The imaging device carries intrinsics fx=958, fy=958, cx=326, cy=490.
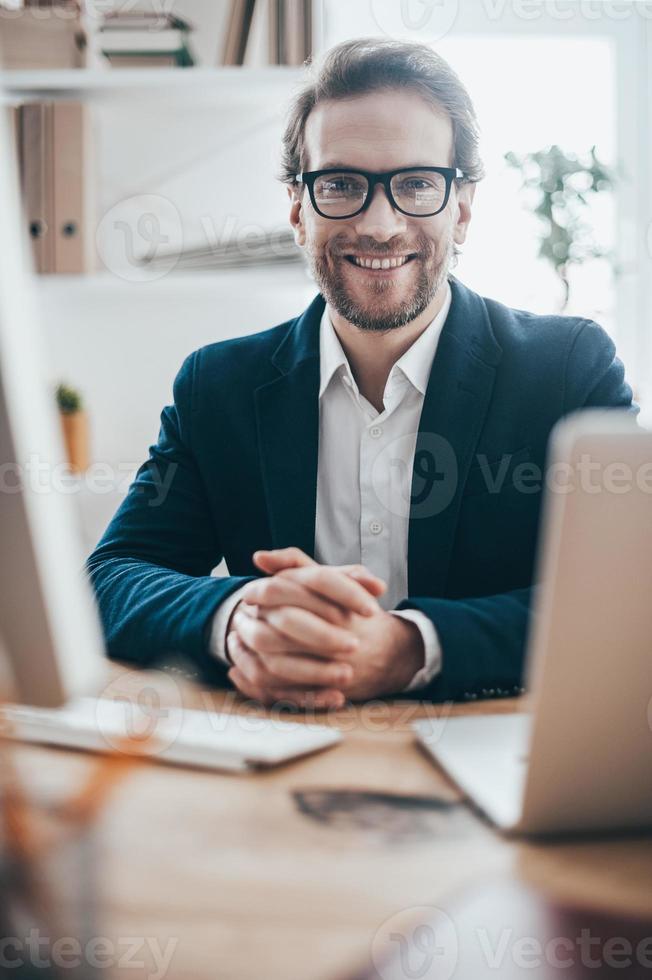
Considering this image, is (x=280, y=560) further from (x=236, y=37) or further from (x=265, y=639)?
(x=236, y=37)

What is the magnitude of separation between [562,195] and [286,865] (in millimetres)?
2272

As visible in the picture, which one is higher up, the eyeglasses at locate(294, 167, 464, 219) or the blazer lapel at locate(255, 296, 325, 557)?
the eyeglasses at locate(294, 167, 464, 219)

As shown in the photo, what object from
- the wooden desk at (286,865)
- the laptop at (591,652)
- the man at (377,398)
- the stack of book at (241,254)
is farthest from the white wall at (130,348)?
the laptop at (591,652)

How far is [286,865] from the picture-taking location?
0.55 meters

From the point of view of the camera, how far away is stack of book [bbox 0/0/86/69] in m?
2.31

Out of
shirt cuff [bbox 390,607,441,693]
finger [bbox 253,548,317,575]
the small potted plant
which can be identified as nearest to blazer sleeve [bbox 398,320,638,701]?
shirt cuff [bbox 390,607,441,693]

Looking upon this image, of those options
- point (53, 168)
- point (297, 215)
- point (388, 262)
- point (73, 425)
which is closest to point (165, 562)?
point (388, 262)

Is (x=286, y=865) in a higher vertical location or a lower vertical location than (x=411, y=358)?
lower

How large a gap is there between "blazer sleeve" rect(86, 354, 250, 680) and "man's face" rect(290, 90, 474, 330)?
31 centimetres

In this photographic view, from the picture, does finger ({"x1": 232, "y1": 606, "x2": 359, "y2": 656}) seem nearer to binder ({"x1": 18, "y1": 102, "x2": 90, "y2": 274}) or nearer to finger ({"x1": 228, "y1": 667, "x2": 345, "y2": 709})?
finger ({"x1": 228, "y1": 667, "x2": 345, "y2": 709})

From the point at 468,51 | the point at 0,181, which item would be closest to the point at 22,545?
the point at 0,181

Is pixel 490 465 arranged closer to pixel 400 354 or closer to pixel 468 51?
pixel 400 354

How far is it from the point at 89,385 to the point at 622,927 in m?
2.39

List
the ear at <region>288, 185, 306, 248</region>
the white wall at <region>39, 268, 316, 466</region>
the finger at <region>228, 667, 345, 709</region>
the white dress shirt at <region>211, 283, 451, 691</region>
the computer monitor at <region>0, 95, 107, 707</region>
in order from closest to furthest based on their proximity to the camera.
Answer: the computer monitor at <region>0, 95, 107, 707</region>
the finger at <region>228, 667, 345, 709</region>
the white dress shirt at <region>211, 283, 451, 691</region>
the ear at <region>288, 185, 306, 248</region>
the white wall at <region>39, 268, 316, 466</region>
